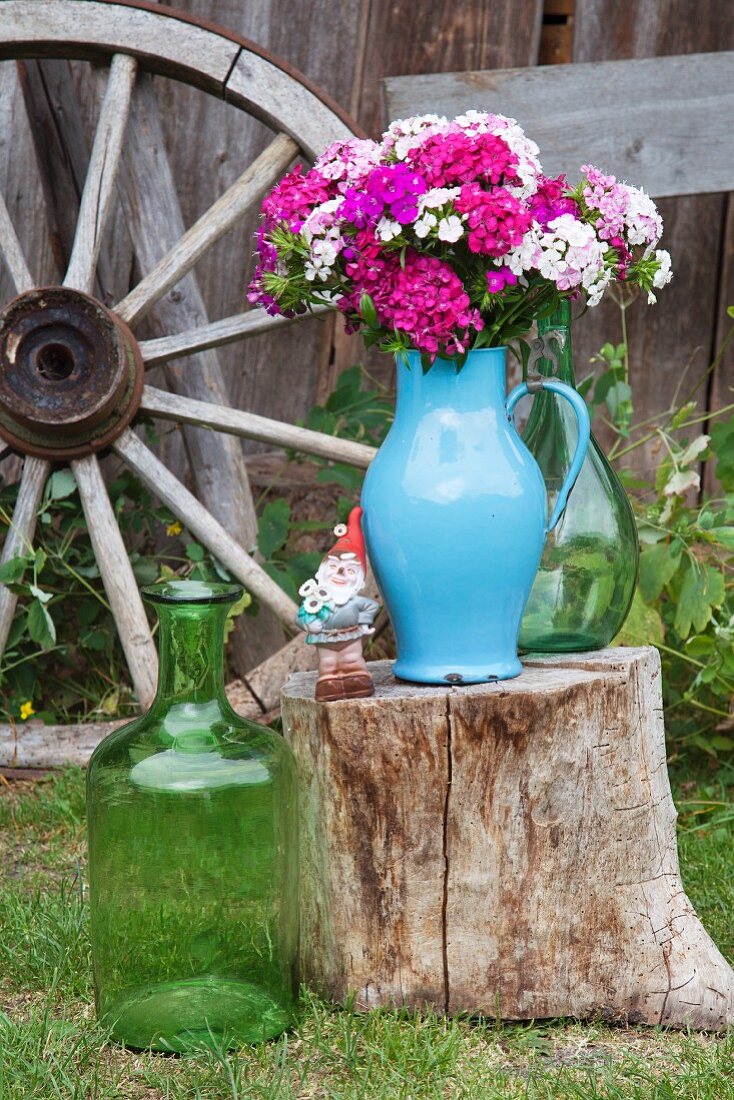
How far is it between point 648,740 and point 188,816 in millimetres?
630

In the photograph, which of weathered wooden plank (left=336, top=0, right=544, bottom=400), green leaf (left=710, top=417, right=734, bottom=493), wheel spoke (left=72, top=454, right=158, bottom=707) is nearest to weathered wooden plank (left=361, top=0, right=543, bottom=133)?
weathered wooden plank (left=336, top=0, right=544, bottom=400)

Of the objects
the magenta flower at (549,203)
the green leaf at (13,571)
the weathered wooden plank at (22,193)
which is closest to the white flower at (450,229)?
the magenta flower at (549,203)

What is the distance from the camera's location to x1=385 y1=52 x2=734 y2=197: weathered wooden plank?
2.82 m

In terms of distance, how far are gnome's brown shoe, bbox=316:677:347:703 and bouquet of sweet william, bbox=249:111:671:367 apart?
17.2 inches

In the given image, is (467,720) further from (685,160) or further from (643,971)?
(685,160)

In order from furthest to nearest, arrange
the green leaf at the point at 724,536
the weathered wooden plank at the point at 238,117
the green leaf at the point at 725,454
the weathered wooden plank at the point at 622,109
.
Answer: the weathered wooden plank at the point at 238,117
the weathered wooden plank at the point at 622,109
the green leaf at the point at 725,454
the green leaf at the point at 724,536

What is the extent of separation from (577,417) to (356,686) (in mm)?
507

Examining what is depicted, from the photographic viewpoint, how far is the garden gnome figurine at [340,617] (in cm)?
159

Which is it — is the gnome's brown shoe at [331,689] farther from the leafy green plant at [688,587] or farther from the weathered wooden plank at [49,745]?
the weathered wooden plank at [49,745]

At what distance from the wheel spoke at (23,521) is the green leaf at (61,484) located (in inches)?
0.8

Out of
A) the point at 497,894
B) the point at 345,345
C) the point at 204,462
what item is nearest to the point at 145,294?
the point at 204,462

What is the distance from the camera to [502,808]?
162cm

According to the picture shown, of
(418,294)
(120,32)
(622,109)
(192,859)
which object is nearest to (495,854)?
(192,859)

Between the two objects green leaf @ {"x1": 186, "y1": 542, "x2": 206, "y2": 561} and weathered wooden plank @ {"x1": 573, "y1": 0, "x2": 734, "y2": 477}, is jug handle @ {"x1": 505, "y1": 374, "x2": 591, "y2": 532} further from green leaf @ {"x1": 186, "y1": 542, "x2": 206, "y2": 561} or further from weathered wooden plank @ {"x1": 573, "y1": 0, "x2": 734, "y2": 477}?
weathered wooden plank @ {"x1": 573, "y1": 0, "x2": 734, "y2": 477}
